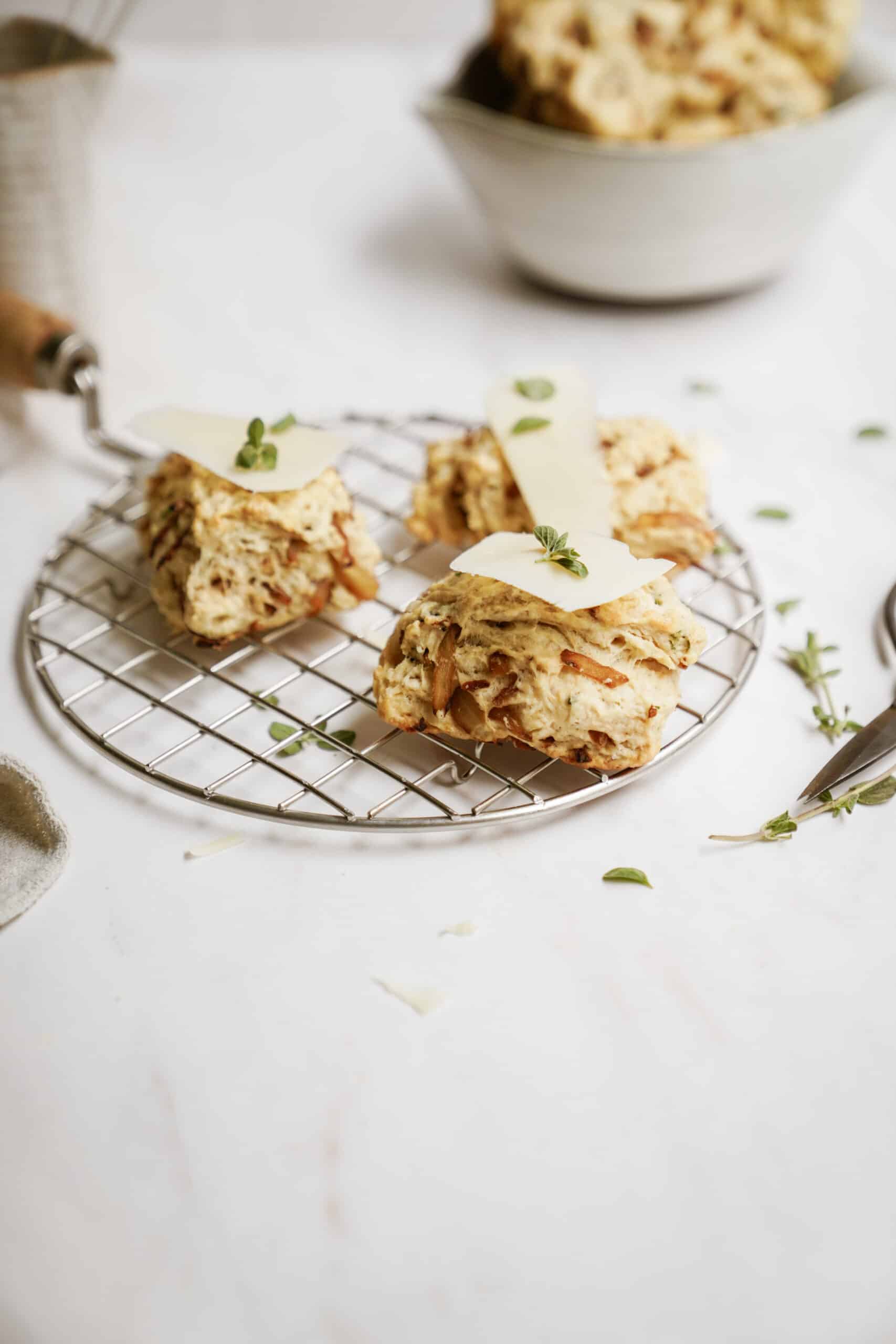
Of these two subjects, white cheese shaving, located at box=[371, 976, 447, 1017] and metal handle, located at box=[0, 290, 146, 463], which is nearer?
white cheese shaving, located at box=[371, 976, 447, 1017]

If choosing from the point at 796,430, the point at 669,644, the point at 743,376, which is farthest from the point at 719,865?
the point at 743,376

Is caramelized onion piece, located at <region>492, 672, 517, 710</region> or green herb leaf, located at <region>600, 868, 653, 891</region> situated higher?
caramelized onion piece, located at <region>492, 672, 517, 710</region>

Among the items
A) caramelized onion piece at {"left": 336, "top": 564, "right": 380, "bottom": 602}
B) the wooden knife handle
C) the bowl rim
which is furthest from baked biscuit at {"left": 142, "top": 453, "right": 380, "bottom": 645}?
the bowl rim

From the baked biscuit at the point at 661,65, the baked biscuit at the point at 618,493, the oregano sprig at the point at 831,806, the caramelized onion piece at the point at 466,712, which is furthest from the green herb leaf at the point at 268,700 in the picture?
the baked biscuit at the point at 661,65

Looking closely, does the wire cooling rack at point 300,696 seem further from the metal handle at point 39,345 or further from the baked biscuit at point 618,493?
the metal handle at point 39,345

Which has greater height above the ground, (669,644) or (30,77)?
(30,77)

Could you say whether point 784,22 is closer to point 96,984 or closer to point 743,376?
point 743,376

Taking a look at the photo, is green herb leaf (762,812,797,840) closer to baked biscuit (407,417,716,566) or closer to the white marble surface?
the white marble surface

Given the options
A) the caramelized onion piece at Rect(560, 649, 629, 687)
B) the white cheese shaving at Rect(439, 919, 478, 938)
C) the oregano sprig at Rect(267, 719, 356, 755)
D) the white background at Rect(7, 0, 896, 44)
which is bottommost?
the white cheese shaving at Rect(439, 919, 478, 938)
